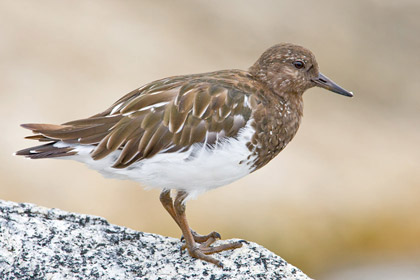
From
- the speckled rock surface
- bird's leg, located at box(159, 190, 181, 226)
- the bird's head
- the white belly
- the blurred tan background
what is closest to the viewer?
the speckled rock surface

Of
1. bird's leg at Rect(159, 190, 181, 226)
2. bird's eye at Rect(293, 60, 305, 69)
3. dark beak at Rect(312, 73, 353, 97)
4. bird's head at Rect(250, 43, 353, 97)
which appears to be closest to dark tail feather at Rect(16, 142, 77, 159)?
bird's leg at Rect(159, 190, 181, 226)

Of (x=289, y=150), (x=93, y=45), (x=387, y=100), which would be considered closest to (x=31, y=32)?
(x=93, y=45)

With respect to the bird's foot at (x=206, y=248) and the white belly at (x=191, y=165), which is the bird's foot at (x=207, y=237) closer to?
the bird's foot at (x=206, y=248)

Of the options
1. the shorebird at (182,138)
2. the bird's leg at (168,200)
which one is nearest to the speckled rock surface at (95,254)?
the shorebird at (182,138)

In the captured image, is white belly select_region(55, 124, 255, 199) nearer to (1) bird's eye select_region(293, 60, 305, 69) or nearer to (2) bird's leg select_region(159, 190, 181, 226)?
(2) bird's leg select_region(159, 190, 181, 226)

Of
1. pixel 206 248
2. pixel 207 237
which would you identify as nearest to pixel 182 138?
pixel 206 248

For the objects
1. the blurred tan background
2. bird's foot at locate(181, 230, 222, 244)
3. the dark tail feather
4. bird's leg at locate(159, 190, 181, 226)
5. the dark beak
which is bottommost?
bird's foot at locate(181, 230, 222, 244)
